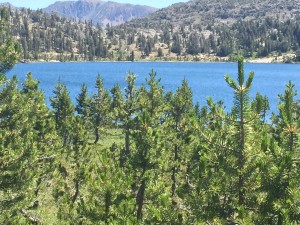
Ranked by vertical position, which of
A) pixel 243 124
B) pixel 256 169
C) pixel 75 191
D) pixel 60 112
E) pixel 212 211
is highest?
pixel 243 124

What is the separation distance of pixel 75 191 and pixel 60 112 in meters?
22.8

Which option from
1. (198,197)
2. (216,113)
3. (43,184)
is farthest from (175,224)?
(43,184)

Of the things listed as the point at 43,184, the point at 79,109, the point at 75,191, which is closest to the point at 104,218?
the point at 43,184

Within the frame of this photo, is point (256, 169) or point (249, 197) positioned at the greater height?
point (256, 169)

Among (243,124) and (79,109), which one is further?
(79,109)

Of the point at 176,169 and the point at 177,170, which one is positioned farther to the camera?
the point at 176,169

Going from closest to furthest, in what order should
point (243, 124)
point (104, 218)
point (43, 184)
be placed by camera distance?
1. point (243, 124)
2. point (104, 218)
3. point (43, 184)

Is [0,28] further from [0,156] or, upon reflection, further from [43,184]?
[43,184]

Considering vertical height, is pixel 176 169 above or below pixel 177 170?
below

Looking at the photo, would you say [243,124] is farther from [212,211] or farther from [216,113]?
[212,211]

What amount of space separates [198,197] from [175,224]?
3.25 feet

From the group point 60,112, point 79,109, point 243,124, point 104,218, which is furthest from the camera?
point 79,109

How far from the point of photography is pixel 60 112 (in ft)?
201

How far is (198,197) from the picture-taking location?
39.1ft
